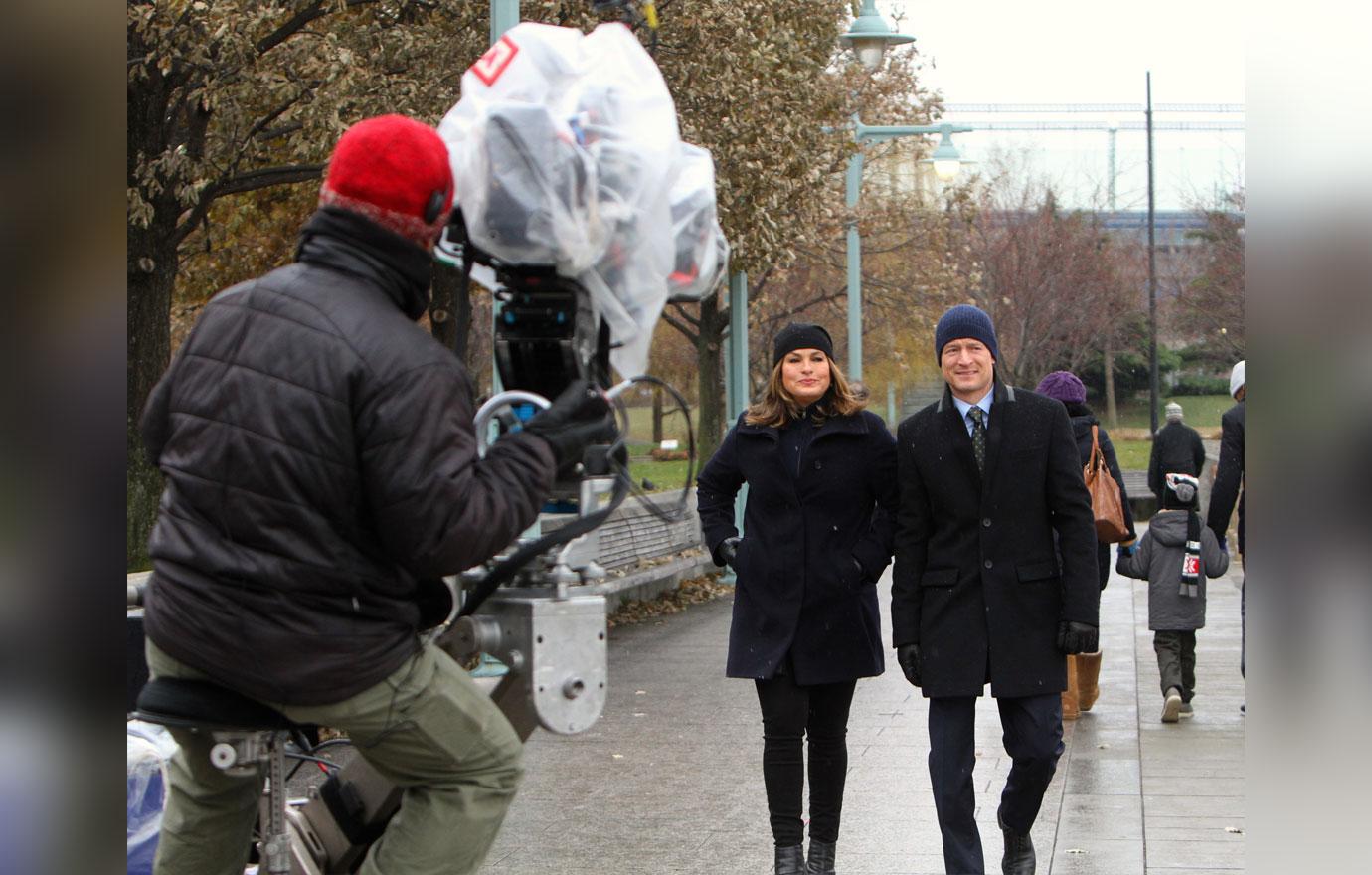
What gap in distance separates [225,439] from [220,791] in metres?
0.89

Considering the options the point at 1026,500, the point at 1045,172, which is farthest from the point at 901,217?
the point at 1026,500

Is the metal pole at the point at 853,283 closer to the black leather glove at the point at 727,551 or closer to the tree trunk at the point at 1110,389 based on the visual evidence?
the black leather glove at the point at 727,551

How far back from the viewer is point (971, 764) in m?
6.01

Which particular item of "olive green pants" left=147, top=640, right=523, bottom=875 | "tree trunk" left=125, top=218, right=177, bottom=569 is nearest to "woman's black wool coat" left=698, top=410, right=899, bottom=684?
"olive green pants" left=147, top=640, right=523, bottom=875

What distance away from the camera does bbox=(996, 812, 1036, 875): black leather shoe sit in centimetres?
601

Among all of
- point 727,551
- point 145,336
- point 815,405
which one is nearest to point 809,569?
point 727,551

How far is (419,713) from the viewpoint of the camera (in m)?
3.75

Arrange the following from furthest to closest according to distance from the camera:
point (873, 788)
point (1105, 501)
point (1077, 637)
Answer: point (1105, 501) < point (873, 788) < point (1077, 637)

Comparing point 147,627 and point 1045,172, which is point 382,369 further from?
point 1045,172

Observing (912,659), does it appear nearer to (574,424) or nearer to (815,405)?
(815,405)

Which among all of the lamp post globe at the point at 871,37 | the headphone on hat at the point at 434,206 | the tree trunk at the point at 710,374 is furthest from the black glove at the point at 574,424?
the tree trunk at the point at 710,374

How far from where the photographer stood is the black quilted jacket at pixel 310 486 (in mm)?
3559

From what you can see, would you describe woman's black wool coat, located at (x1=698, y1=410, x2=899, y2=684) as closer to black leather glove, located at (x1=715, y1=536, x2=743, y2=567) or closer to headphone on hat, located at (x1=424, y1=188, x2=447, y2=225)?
black leather glove, located at (x1=715, y1=536, x2=743, y2=567)

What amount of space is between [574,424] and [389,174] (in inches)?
27.2
